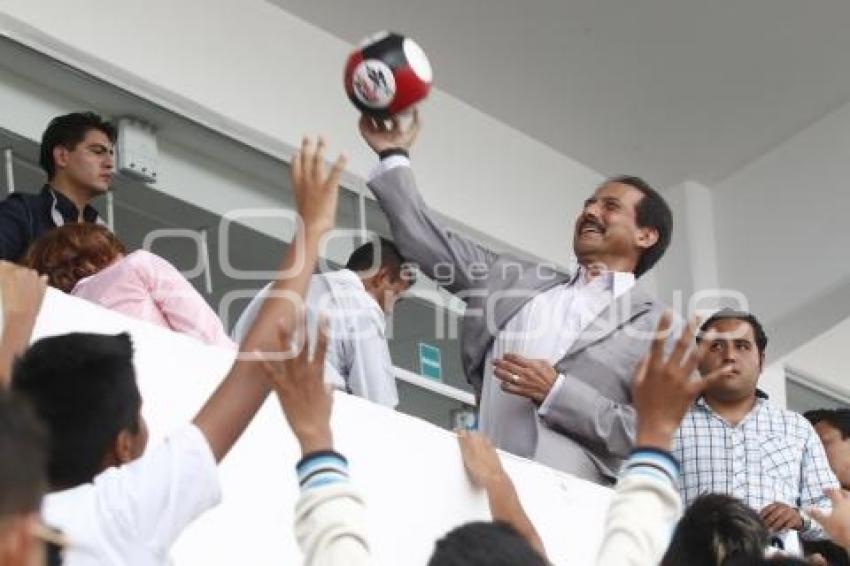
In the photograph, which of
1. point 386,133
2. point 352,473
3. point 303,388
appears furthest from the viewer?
point 386,133

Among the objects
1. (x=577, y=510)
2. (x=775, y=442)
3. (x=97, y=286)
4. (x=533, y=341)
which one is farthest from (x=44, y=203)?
(x=775, y=442)

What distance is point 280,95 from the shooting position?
6773 mm

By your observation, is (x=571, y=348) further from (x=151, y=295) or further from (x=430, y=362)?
(x=430, y=362)

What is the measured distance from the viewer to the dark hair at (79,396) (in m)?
2.15

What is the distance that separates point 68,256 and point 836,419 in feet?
8.17

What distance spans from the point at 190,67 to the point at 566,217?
220 cm

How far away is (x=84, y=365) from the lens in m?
2.19

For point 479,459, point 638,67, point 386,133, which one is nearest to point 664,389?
point 479,459

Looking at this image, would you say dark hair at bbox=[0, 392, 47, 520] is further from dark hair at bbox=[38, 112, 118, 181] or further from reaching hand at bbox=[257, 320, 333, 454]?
dark hair at bbox=[38, 112, 118, 181]

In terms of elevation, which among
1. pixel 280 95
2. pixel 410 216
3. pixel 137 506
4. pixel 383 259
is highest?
pixel 280 95

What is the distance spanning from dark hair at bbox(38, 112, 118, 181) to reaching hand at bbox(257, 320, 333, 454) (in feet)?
8.93

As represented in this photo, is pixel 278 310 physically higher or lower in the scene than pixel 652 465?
higher

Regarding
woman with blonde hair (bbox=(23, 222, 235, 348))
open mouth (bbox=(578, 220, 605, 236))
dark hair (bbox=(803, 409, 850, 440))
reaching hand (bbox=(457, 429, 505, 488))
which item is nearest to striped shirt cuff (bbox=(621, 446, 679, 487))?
reaching hand (bbox=(457, 429, 505, 488))

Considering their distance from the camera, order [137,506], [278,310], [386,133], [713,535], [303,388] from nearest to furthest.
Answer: [137,506] → [303,388] → [278,310] → [713,535] → [386,133]
